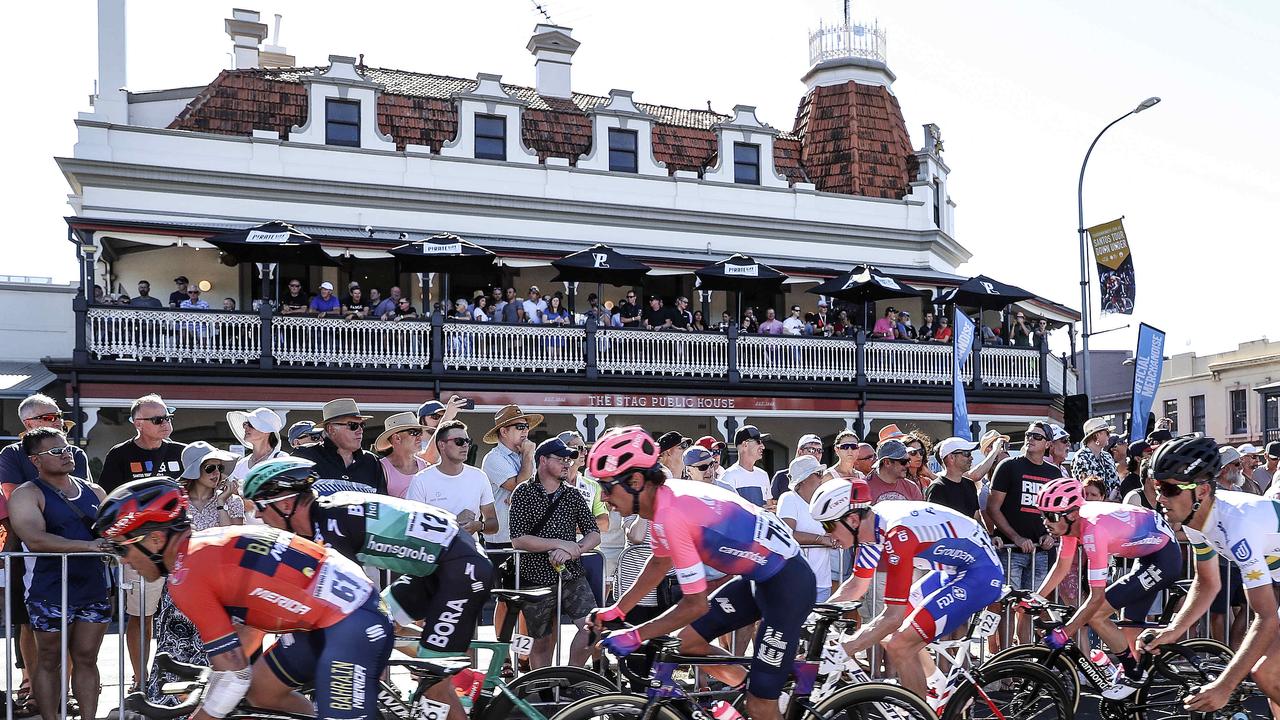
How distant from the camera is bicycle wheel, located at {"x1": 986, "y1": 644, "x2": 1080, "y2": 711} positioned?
6586 mm

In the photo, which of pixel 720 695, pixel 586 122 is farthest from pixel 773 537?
pixel 586 122

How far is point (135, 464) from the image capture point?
7707 mm

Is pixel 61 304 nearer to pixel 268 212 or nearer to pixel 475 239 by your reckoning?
pixel 268 212

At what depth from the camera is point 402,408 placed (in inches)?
798

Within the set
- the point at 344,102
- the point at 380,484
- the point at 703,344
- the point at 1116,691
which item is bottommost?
the point at 1116,691

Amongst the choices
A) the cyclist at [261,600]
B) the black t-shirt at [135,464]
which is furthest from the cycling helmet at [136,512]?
the black t-shirt at [135,464]

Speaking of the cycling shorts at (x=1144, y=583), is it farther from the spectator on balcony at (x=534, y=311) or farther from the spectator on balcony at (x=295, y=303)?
the spectator on balcony at (x=295, y=303)

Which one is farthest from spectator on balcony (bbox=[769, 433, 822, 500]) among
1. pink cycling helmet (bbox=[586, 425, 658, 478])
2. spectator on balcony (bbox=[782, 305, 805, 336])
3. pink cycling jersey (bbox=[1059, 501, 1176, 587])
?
spectator on balcony (bbox=[782, 305, 805, 336])

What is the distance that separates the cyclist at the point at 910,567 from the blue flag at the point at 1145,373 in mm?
12957

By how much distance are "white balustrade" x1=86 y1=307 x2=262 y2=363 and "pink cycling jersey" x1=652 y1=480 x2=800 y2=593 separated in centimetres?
1554

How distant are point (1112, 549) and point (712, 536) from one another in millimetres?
3294

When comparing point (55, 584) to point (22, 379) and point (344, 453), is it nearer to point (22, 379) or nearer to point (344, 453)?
point (344, 453)

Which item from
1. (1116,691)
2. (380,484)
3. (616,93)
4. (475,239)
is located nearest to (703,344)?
(475,239)

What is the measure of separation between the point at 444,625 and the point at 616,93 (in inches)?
921
